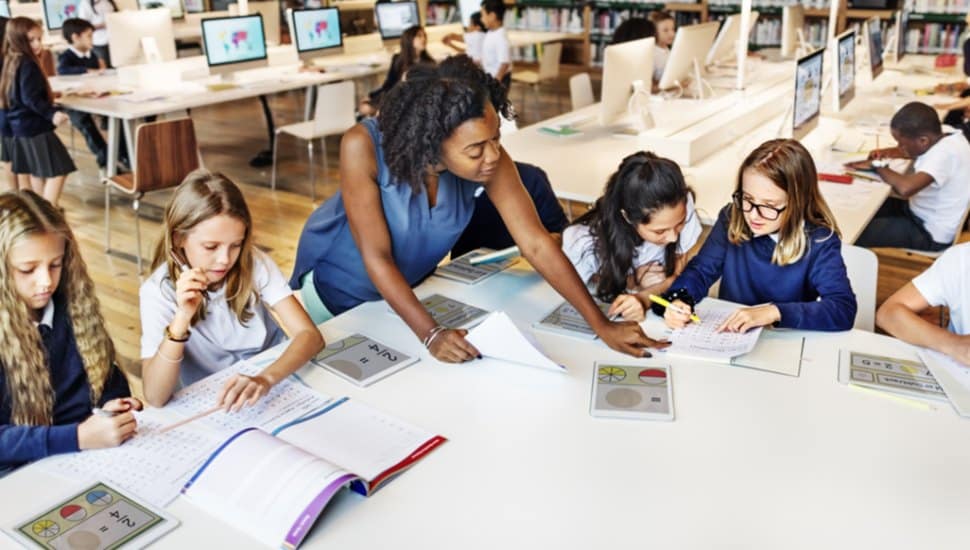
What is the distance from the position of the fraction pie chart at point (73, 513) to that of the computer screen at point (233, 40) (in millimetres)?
4553

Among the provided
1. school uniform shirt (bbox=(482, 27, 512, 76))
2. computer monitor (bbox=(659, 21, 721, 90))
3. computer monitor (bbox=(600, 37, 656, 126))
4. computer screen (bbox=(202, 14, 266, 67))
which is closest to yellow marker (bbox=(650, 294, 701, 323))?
computer monitor (bbox=(600, 37, 656, 126))

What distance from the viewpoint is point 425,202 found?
6.28 ft

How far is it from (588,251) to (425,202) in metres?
0.47

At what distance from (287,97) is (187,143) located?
15.0 feet

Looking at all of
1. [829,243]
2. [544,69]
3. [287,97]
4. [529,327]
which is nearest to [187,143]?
[529,327]

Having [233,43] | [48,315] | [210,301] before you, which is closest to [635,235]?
[210,301]

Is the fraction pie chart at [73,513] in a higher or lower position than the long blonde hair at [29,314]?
lower

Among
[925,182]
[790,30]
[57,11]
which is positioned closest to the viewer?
[925,182]

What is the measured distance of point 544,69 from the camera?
7.04 m

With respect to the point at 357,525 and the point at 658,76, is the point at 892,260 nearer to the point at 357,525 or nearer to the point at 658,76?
the point at 658,76

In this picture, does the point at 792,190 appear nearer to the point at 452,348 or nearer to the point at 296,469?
the point at 452,348

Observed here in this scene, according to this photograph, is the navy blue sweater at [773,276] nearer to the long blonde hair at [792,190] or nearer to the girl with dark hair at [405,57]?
the long blonde hair at [792,190]

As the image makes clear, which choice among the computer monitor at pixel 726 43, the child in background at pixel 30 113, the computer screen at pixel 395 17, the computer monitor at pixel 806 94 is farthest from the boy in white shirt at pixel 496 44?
the computer monitor at pixel 806 94

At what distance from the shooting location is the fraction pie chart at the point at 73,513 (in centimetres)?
118
